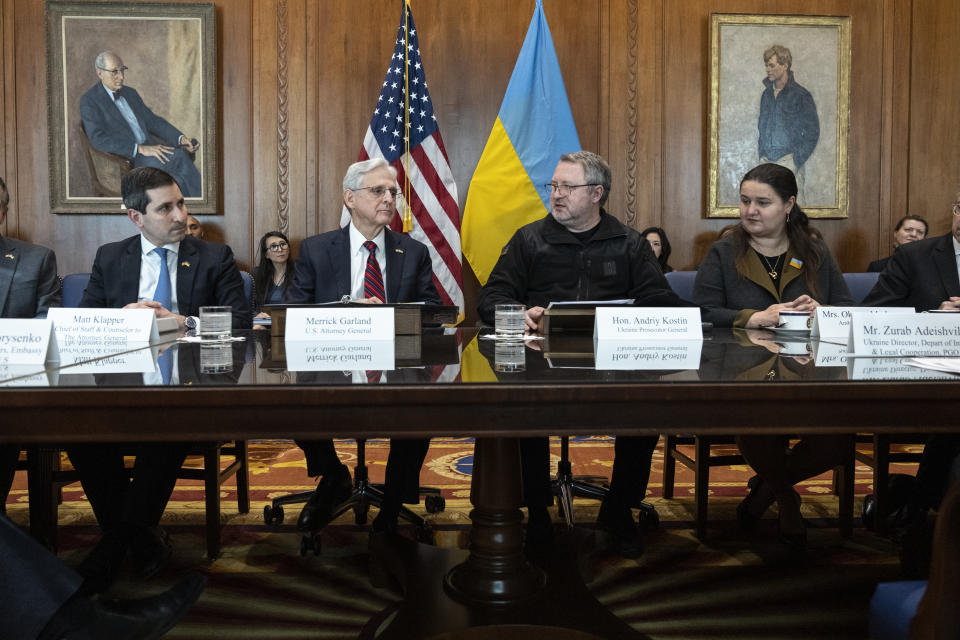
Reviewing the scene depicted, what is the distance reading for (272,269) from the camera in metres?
4.98

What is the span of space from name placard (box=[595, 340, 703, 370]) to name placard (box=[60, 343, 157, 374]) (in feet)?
2.71

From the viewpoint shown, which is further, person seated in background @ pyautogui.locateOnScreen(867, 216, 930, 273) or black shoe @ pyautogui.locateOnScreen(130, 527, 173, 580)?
person seated in background @ pyautogui.locateOnScreen(867, 216, 930, 273)

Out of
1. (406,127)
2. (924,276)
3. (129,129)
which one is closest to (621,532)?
(924,276)

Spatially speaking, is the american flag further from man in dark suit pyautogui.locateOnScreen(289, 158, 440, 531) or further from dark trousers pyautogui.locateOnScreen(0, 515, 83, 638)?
dark trousers pyautogui.locateOnScreen(0, 515, 83, 638)

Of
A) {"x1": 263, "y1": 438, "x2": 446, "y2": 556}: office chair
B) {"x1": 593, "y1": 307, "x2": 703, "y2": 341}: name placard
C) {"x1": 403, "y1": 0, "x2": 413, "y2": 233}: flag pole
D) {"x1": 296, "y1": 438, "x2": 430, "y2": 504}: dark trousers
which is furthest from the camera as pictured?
{"x1": 403, "y1": 0, "x2": 413, "y2": 233}: flag pole

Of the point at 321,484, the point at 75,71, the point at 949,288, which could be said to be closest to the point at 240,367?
the point at 321,484

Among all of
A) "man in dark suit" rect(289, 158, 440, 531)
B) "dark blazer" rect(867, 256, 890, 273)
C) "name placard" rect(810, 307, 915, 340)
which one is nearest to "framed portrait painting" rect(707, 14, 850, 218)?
"dark blazer" rect(867, 256, 890, 273)

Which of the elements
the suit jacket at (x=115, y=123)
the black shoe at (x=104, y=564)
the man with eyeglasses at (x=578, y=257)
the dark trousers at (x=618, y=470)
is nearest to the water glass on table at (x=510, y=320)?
the dark trousers at (x=618, y=470)

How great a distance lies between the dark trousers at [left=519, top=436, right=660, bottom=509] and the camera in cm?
244

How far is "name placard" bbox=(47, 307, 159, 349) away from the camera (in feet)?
5.33

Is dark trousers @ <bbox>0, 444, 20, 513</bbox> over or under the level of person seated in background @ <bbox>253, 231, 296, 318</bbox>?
under

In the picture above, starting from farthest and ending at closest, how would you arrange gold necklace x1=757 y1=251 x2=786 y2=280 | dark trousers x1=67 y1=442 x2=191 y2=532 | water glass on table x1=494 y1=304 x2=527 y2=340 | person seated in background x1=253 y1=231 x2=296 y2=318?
1. person seated in background x1=253 y1=231 x2=296 y2=318
2. gold necklace x1=757 y1=251 x2=786 y2=280
3. dark trousers x1=67 y1=442 x2=191 y2=532
4. water glass on table x1=494 y1=304 x2=527 y2=340

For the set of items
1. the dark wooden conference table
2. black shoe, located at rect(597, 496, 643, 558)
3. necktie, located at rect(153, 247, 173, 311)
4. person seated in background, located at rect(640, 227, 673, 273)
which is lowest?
black shoe, located at rect(597, 496, 643, 558)

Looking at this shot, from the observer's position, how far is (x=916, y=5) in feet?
17.6
